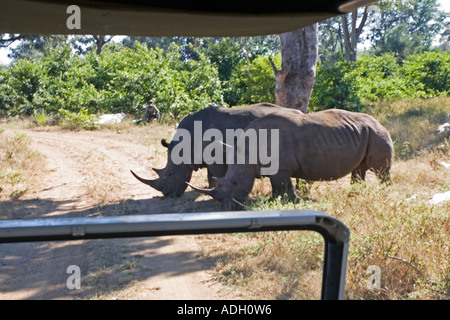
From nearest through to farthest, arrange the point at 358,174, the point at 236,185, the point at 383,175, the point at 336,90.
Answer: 1. the point at 236,185
2. the point at 383,175
3. the point at 358,174
4. the point at 336,90

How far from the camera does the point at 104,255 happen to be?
19.8 ft

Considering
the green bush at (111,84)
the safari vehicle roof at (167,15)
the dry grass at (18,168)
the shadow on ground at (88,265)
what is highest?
the green bush at (111,84)

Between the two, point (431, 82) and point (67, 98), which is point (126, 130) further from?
point (431, 82)

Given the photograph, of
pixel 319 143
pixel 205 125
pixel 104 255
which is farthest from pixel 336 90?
pixel 104 255

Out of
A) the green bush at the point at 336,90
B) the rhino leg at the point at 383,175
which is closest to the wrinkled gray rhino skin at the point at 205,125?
the rhino leg at the point at 383,175

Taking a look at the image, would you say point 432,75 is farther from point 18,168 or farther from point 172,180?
point 18,168

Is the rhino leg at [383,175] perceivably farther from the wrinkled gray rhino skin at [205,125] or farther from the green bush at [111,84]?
the green bush at [111,84]

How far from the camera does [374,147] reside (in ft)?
28.4

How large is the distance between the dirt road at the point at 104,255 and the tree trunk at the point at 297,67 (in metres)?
3.55

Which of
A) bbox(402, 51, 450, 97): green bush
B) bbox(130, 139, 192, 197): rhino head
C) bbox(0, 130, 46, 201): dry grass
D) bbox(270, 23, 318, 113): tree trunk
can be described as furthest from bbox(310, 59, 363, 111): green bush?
bbox(0, 130, 46, 201): dry grass

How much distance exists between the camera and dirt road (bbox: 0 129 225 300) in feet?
16.5

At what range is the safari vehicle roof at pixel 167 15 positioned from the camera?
8.13ft

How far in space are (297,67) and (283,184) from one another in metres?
4.02
